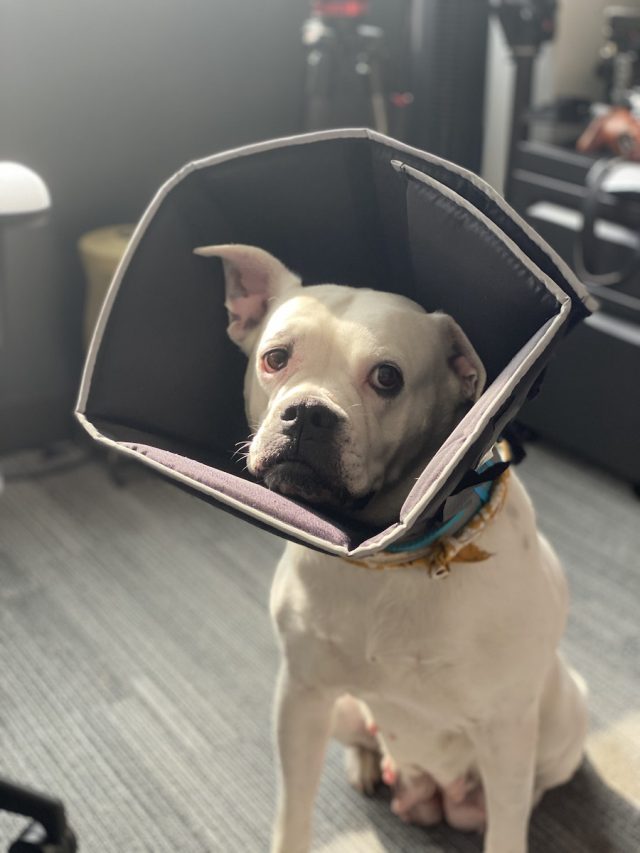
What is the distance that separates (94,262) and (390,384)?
1455 mm

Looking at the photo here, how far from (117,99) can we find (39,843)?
66.9 inches

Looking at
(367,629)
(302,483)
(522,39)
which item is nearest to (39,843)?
(367,629)

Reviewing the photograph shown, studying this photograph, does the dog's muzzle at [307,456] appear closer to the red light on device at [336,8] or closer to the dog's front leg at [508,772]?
the dog's front leg at [508,772]

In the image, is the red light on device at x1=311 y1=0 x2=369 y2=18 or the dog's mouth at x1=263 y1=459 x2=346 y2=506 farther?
the red light on device at x1=311 y1=0 x2=369 y2=18

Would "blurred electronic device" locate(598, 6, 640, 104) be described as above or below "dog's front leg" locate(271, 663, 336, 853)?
above

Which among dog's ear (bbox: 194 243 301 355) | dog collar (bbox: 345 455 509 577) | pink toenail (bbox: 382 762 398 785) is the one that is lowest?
pink toenail (bbox: 382 762 398 785)

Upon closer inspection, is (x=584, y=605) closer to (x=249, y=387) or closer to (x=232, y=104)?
(x=249, y=387)

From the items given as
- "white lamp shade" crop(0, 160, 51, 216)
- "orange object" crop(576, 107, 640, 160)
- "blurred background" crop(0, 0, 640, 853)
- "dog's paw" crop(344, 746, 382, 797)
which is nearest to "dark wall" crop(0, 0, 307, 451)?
"blurred background" crop(0, 0, 640, 853)

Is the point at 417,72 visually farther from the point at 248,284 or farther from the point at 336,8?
the point at 248,284

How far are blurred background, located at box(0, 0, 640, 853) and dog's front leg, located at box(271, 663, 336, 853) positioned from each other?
0.18m

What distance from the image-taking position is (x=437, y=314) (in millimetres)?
891

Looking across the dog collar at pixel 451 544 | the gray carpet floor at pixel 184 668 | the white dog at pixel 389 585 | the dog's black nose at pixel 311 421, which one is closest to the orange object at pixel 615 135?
the gray carpet floor at pixel 184 668

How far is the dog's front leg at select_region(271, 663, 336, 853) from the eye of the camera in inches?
44.0

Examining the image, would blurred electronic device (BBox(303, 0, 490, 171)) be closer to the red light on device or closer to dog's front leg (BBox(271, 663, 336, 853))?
the red light on device
